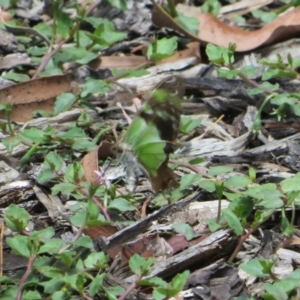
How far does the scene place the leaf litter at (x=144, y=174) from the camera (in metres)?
2.92

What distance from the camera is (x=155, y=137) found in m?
3.41

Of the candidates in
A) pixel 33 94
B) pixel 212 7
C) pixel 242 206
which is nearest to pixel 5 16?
pixel 33 94

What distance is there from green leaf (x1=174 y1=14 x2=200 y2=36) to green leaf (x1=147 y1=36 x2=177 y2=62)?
0.41 m

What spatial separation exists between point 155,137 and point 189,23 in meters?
1.40

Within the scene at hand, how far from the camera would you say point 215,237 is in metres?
2.99

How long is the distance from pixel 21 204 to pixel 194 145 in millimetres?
901

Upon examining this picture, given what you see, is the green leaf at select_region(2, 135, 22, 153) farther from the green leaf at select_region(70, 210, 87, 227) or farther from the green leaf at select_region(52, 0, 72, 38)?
the green leaf at select_region(52, 0, 72, 38)

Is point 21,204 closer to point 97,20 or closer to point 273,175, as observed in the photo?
point 273,175

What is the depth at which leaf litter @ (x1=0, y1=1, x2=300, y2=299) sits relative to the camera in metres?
2.92

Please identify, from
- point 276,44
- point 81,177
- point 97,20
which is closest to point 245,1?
point 276,44

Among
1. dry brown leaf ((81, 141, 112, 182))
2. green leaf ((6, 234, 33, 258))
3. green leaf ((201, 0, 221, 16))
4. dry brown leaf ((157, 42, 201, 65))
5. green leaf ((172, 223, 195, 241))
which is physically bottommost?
dry brown leaf ((157, 42, 201, 65))

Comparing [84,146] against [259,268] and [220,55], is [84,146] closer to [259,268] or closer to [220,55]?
[220,55]

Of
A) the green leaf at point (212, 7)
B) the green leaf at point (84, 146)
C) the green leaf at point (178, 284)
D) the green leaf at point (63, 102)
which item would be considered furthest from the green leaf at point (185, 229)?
the green leaf at point (212, 7)

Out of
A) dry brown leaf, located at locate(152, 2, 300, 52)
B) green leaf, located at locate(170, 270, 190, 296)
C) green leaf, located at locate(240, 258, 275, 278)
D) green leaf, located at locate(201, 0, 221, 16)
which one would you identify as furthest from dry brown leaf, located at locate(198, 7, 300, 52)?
green leaf, located at locate(170, 270, 190, 296)
